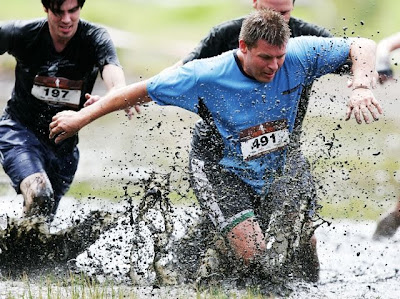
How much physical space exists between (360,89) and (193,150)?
1319mm

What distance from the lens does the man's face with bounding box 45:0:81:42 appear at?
7352 millimetres

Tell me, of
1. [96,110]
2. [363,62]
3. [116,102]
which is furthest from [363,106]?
[96,110]

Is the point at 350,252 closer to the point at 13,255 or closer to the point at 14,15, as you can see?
the point at 13,255

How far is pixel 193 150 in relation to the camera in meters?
7.07

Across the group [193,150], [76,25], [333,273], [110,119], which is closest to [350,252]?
[333,273]

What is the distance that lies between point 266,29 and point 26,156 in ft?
7.22

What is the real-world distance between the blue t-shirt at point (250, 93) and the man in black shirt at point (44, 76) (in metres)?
0.99

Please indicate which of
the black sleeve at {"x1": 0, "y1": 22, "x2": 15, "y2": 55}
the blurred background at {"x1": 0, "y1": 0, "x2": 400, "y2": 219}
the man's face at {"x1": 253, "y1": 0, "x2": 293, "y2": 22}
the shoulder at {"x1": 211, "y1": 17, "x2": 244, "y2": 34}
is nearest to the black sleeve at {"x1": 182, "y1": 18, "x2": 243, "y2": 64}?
the shoulder at {"x1": 211, "y1": 17, "x2": 244, "y2": 34}

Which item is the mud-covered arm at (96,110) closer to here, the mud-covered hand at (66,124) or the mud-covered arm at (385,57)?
the mud-covered hand at (66,124)

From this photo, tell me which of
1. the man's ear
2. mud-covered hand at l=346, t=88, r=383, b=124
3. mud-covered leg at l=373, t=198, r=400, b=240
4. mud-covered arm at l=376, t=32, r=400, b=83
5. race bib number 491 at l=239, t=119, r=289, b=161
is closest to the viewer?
mud-covered hand at l=346, t=88, r=383, b=124

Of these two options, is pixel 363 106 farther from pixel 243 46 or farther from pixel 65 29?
pixel 65 29

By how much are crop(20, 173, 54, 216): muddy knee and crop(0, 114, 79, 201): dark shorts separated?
0.07 m

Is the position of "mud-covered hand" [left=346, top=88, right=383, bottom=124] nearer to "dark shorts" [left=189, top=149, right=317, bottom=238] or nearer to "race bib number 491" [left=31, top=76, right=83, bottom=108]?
"dark shorts" [left=189, top=149, right=317, bottom=238]

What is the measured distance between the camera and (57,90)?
7566mm
